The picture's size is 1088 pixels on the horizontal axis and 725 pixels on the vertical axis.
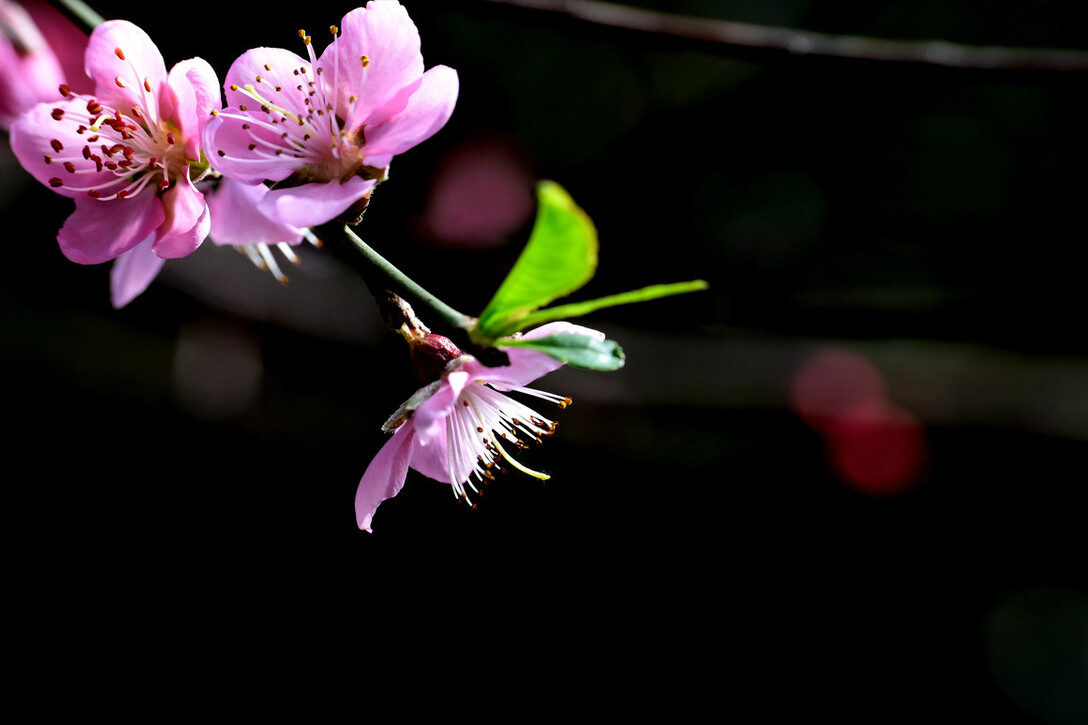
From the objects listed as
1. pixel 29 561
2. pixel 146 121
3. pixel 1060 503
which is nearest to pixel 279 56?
pixel 146 121

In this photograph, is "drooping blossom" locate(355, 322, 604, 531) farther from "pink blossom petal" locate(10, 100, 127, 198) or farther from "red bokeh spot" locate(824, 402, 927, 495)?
"red bokeh spot" locate(824, 402, 927, 495)

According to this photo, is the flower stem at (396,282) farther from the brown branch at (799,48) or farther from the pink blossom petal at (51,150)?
the brown branch at (799,48)

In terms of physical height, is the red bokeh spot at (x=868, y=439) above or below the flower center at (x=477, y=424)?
above

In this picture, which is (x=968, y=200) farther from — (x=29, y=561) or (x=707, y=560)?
(x=29, y=561)

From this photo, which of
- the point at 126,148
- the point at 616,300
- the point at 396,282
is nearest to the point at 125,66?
the point at 126,148

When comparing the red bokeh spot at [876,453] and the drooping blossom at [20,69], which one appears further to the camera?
the red bokeh spot at [876,453]

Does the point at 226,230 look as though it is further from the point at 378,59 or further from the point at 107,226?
the point at 378,59

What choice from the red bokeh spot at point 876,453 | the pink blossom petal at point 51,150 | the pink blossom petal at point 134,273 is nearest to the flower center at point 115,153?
the pink blossom petal at point 51,150
